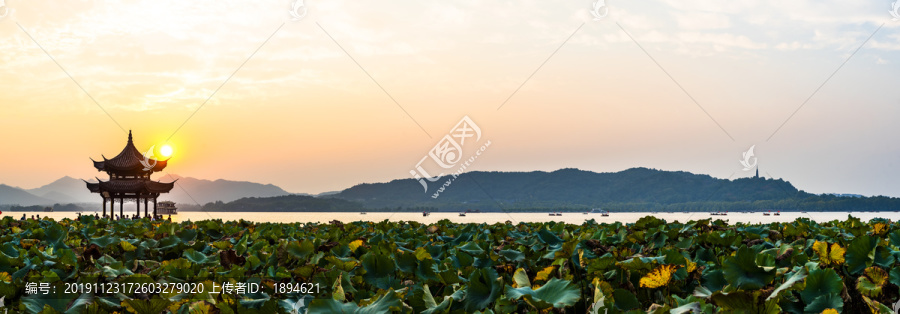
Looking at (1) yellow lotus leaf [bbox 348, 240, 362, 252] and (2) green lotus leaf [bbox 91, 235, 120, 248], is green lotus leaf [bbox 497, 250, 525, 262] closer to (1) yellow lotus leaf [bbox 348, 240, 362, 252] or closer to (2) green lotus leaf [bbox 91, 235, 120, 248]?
(1) yellow lotus leaf [bbox 348, 240, 362, 252]

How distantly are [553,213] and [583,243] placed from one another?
196m

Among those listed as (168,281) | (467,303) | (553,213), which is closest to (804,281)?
(467,303)

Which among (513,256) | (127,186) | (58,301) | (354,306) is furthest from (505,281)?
(127,186)

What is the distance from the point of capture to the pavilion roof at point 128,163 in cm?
5069

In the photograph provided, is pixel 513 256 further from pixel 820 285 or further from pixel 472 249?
pixel 820 285

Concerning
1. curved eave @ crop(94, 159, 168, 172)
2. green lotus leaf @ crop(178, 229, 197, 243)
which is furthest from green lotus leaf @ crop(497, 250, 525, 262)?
curved eave @ crop(94, 159, 168, 172)

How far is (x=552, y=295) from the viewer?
2.62 metres

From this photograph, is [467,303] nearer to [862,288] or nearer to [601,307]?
[601,307]

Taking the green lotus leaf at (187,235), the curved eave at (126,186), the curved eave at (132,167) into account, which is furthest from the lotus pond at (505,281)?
the curved eave at (132,167)

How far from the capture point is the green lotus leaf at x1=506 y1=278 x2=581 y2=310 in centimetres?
252

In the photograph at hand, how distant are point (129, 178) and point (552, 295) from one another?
5533 centimetres

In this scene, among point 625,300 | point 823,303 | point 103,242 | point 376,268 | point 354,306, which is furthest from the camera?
point 103,242

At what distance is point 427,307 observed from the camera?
282cm

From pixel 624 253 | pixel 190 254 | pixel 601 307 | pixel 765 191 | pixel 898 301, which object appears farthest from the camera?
pixel 765 191
